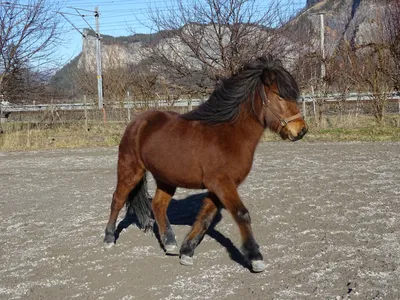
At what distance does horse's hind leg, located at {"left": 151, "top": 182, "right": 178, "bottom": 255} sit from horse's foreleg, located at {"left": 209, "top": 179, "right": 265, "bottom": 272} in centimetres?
103

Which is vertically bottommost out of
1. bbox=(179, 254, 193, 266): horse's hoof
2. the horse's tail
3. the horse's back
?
bbox=(179, 254, 193, 266): horse's hoof

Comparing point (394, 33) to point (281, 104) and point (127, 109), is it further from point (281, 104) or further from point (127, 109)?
point (281, 104)

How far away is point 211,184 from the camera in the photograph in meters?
4.64

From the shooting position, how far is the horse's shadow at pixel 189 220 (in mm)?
5206

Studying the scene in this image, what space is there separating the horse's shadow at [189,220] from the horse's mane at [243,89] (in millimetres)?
1459

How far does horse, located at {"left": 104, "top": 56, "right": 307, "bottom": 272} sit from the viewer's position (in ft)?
15.1

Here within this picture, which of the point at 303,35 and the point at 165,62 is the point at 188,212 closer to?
the point at 165,62

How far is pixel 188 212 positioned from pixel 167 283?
9.22 feet

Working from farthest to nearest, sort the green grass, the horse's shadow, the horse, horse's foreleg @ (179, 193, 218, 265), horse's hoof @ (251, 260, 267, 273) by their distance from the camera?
1. the green grass
2. the horse's shadow
3. horse's foreleg @ (179, 193, 218, 265)
4. the horse
5. horse's hoof @ (251, 260, 267, 273)

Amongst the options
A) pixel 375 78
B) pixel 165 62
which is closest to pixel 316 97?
pixel 375 78

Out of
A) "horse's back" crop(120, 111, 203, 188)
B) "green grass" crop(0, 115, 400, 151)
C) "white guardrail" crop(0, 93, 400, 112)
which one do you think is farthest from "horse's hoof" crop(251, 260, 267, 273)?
"white guardrail" crop(0, 93, 400, 112)

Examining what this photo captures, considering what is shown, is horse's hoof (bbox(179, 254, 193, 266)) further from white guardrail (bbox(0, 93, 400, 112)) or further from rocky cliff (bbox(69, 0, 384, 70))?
rocky cliff (bbox(69, 0, 384, 70))

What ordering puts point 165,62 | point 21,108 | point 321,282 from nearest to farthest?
point 321,282
point 165,62
point 21,108

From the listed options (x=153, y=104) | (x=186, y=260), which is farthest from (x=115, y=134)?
(x=186, y=260)
